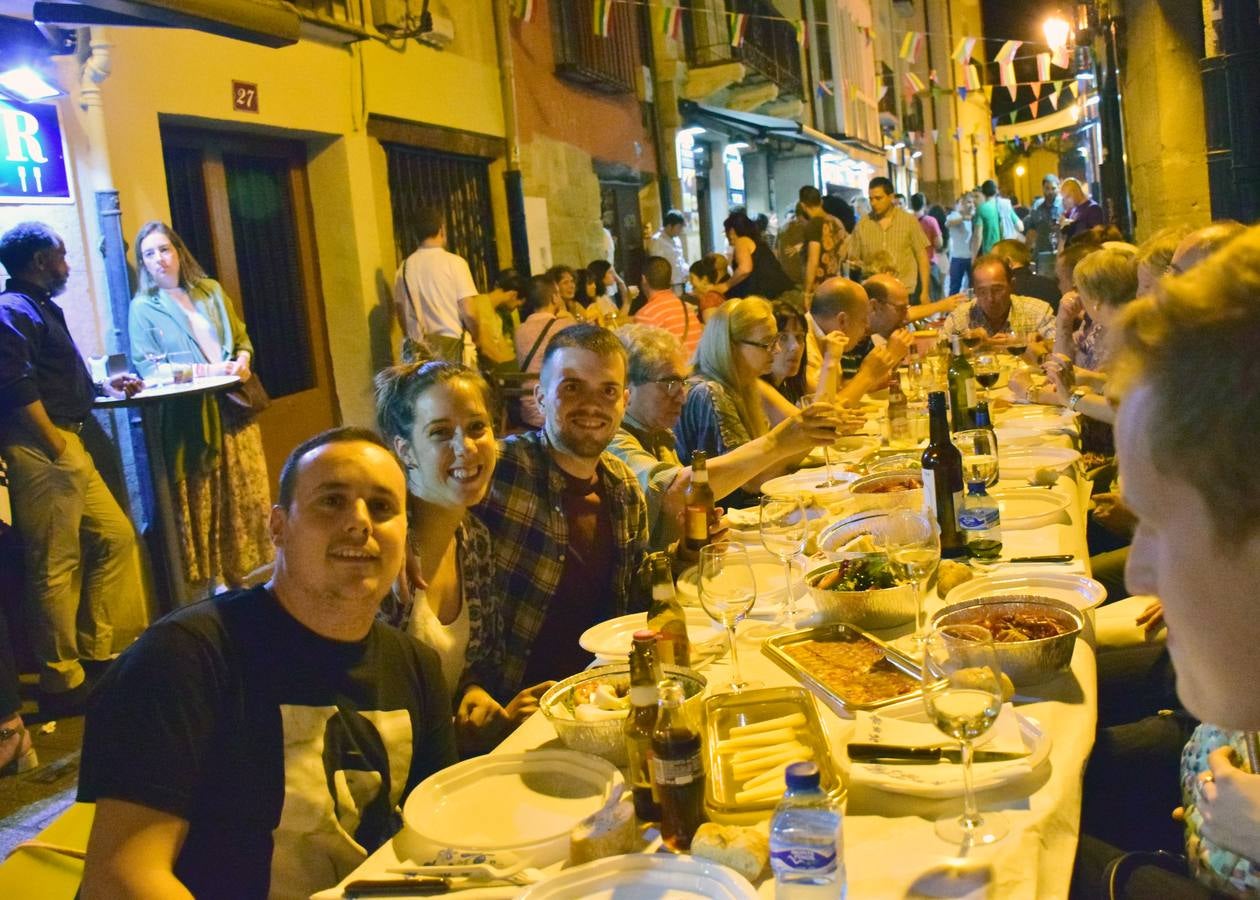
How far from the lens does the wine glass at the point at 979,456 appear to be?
2.93 m

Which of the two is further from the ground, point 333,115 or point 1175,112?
point 333,115

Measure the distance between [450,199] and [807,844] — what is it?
7.95 metres

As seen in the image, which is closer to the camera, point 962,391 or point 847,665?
point 847,665

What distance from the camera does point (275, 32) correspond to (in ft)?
17.5

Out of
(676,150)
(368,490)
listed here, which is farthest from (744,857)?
(676,150)

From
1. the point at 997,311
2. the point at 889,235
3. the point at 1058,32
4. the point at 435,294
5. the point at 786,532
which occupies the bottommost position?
the point at 786,532

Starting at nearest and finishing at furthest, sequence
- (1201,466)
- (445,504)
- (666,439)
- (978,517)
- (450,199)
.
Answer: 1. (1201,466)
2. (445,504)
3. (978,517)
4. (666,439)
5. (450,199)

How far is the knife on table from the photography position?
65.7 inches

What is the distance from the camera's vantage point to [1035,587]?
239cm

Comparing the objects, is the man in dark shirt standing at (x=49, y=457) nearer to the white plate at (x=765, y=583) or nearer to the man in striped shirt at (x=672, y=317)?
the white plate at (x=765, y=583)

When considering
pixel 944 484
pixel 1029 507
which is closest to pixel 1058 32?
pixel 1029 507

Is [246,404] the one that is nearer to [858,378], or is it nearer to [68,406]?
[68,406]

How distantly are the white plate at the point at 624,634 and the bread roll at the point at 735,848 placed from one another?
83cm

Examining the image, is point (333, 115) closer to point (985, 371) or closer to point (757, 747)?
point (985, 371)
